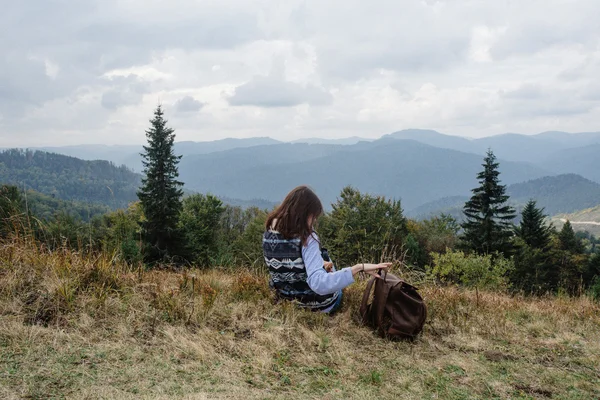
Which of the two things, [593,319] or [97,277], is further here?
[593,319]

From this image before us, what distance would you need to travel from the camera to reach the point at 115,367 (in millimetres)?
3264

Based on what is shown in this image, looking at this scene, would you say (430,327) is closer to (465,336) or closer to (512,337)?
(465,336)

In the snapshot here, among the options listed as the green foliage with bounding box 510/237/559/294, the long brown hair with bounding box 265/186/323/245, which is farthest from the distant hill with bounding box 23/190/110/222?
the green foliage with bounding box 510/237/559/294

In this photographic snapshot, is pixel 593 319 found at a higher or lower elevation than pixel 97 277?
lower

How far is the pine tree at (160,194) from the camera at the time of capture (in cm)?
3325

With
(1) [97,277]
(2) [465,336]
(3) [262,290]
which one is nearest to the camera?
(2) [465,336]

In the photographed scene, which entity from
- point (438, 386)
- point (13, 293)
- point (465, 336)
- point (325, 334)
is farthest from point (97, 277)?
point (465, 336)

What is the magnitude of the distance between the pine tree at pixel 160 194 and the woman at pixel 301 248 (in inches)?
1165

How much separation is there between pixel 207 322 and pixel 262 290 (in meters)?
1.05

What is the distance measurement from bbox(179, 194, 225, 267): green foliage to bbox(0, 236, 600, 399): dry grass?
33.9 m

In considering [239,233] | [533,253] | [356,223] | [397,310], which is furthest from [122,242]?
[239,233]

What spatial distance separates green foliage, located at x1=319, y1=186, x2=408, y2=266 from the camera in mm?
36812

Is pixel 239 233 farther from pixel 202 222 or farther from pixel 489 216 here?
pixel 489 216

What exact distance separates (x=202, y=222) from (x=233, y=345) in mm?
38812
